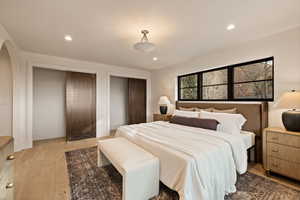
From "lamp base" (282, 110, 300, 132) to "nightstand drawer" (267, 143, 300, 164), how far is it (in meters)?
0.31

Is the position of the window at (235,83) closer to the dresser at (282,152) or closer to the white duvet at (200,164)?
the dresser at (282,152)

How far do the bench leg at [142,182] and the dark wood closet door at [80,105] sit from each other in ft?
10.8

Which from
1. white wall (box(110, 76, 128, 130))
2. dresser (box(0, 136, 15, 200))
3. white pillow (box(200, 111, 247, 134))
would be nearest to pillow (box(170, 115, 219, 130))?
white pillow (box(200, 111, 247, 134))

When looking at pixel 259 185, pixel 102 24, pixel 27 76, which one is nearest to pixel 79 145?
pixel 27 76

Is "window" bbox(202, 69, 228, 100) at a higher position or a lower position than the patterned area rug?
higher

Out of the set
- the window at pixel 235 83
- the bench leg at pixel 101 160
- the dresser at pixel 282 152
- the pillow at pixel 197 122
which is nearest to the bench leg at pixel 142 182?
the bench leg at pixel 101 160

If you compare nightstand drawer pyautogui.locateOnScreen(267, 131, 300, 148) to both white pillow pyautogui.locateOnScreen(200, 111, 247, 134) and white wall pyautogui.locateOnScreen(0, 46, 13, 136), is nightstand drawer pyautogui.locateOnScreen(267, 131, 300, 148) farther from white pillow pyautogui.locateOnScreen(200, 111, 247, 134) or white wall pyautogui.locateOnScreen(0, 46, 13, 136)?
white wall pyautogui.locateOnScreen(0, 46, 13, 136)

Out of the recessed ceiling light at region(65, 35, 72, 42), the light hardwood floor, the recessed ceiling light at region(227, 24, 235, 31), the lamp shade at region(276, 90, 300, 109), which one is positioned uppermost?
the recessed ceiling light at region(227, 24, 235, 31)

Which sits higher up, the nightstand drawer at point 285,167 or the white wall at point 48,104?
the white wall at point 48,104

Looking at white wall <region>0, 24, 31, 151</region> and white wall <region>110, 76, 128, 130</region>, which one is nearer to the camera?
white wall <region>0, 24, 31, 151</region>

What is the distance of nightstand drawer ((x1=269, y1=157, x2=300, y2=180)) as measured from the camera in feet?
6.21

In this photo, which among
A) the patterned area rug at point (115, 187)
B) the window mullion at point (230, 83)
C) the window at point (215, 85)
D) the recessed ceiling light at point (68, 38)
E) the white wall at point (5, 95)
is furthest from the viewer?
the window at point (215, 85)

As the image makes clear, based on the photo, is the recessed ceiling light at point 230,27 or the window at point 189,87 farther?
the window at point 189,87

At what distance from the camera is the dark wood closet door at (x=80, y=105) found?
4.04 meters
